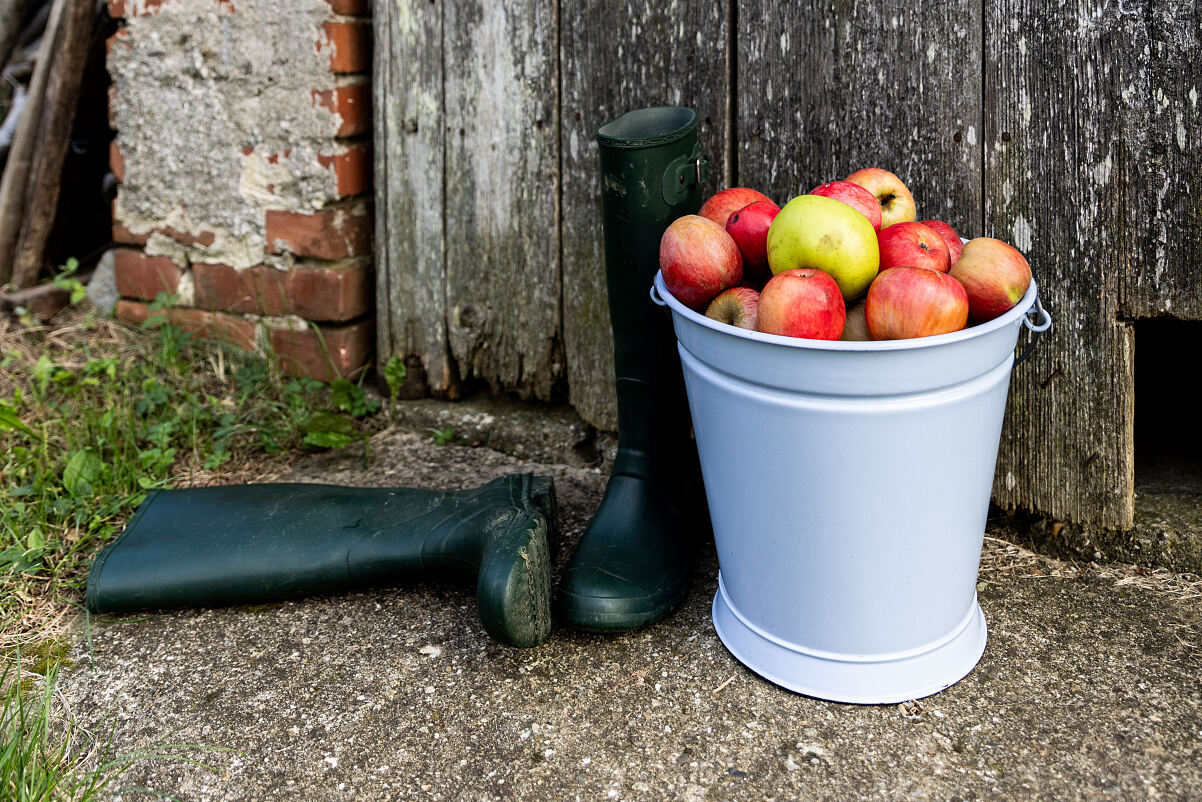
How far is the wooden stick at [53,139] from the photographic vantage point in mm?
2789

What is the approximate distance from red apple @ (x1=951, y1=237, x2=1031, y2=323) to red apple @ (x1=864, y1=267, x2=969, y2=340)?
0.09 m

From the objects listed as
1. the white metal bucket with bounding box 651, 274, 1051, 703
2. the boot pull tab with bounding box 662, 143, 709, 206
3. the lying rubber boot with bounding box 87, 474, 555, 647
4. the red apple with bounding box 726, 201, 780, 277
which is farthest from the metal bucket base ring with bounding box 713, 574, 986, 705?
the boot pull tab with bounding box 662, 143, 709, 206

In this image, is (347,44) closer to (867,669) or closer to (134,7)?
(134,7)

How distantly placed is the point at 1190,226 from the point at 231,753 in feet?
5.48

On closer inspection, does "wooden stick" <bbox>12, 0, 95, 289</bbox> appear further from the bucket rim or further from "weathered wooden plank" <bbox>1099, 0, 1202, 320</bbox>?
"weathered wooden plank" <bbox>1099, 0, 1202, 320</bbox>

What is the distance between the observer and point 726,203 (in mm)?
1701

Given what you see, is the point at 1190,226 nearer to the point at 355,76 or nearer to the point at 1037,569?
the point at 1037,569

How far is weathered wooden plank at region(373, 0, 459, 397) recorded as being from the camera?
2258mm

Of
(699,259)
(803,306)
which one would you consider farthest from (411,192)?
(803,306)

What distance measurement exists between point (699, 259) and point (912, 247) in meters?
0.31

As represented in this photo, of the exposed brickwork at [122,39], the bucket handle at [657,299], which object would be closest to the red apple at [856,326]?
the bucket handle at [657,299]

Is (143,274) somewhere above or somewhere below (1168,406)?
above

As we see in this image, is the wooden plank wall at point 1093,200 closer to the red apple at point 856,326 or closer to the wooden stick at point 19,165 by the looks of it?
the red apple at point 856,326

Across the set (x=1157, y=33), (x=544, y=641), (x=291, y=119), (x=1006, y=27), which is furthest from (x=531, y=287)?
(x=1157, y=33)
